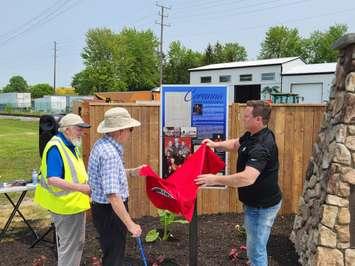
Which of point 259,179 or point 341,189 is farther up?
point 259,179

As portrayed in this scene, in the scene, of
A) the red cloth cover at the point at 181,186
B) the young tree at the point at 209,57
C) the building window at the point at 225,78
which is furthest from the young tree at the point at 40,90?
the red cloth cover at the point at 181,186

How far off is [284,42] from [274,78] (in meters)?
54.3

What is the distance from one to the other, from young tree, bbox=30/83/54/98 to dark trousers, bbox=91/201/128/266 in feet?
404

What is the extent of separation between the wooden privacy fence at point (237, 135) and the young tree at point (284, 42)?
83290 mm

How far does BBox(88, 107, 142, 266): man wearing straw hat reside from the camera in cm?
367

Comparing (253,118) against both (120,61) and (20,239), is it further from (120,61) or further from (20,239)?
(120,61)

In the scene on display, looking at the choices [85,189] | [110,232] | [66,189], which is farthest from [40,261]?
[110,232]

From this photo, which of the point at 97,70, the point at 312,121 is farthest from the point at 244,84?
the point at 97,70

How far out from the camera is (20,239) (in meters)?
6.47

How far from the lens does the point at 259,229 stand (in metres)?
4.34

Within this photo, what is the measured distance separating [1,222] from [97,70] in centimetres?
7252

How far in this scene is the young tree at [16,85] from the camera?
137 m

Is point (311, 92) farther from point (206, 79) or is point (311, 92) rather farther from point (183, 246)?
point (183, 246)

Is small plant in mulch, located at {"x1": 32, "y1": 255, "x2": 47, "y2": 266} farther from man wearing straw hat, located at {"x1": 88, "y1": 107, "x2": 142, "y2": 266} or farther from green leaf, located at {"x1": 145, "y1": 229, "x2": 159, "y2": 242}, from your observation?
man wearing straw hat, located at {"x1": 88, "y1": 107, "x2": 142, "y2": 266}
